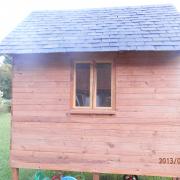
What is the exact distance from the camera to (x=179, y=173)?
9195 mm

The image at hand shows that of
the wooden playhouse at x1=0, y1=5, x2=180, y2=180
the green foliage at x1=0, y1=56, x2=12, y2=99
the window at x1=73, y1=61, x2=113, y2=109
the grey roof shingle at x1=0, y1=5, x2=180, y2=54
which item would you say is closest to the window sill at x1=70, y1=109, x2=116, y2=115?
the wooden playhouse at x1=0, y1=5, x2=180, y2=180

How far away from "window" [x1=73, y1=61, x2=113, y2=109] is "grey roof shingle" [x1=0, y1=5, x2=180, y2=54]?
0.55 m

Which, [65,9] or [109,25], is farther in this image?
[65,9]

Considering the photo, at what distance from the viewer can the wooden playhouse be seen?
919cm

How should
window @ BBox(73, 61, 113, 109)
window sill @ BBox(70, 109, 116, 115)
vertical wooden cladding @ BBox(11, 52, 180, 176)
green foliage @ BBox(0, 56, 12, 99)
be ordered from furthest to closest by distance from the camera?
1. green foliage @ BBox(0, 56, 12, 99)
2. window @ BBox(73, 61, 113, 109)
3. window sill @ BBox(70, 109, 116, 115)
4. vertical wooden cladding @ BBox(11, 52, 180, 176)

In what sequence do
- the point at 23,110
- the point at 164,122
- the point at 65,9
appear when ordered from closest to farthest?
the point at 164,122
the point at 23,110
the point at 65,9

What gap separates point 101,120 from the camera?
9.38 metres

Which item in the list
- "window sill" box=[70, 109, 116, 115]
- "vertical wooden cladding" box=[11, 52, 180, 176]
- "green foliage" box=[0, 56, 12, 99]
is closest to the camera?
"vertical wooden cladding" box=[11, 52, 180, 176]

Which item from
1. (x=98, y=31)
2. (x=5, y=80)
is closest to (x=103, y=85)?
(x=98, y=31)

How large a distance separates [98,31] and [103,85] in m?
1.57

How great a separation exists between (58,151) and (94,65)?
243 cm

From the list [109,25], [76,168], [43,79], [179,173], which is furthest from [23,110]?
[179,173]

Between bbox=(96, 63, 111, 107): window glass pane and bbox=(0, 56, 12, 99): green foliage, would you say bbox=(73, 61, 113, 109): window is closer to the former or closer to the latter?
bbox=(96, 63, 111, 107): window glass pane

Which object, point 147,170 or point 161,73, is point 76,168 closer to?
point 147,170
